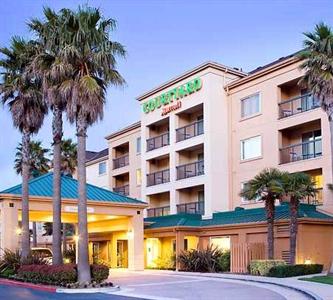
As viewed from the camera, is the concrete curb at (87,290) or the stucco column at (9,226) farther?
the stucco column at (9,226)

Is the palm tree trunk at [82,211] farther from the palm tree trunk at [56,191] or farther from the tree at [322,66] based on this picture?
the tree at [322,66]

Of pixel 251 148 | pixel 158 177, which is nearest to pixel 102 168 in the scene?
pixel 158 177

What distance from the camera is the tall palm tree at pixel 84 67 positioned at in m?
24.1

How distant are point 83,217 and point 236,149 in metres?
19.1

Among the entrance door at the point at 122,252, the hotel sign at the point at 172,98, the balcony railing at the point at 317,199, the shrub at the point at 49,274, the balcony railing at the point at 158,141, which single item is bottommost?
the entrance door at the point at 122,252

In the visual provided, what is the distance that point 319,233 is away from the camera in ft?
103

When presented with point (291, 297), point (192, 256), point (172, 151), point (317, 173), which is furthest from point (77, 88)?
point (172, 151)

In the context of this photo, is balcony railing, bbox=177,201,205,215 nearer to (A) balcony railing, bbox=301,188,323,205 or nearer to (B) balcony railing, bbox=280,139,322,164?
(B) balcony railing, bbox=280,139,322,164

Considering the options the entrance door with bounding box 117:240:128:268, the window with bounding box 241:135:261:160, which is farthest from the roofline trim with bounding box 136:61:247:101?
the entrance door with bounding box 117:240:128:268

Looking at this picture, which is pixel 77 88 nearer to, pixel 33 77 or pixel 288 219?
pixel 33 77

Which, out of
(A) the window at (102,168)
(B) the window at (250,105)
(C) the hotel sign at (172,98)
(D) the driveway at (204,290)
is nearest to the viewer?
(D) the driveway at (204,290)

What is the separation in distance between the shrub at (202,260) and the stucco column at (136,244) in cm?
339

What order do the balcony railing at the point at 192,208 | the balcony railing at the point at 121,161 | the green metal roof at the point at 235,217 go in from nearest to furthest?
the green metal roof at the point at 235,217, the balcony railing at the point at 192,208, the balcony railing at the point at 121,161

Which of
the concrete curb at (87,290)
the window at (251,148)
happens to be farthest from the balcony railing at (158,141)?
the concrete curb at (87,290)
